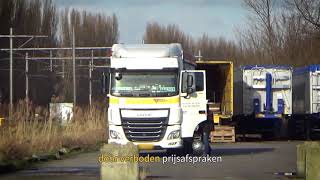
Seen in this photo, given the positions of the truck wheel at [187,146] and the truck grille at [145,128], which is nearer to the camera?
the truck grille at [145,128]

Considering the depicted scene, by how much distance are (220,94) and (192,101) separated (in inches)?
498

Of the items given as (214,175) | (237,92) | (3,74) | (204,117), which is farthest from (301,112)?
(3,74)

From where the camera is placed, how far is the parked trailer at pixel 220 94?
3269cm

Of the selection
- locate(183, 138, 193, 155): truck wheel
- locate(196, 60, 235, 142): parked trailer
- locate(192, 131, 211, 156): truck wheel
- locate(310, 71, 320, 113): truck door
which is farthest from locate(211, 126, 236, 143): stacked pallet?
locate(192, 131, 211, 156): truck wheel

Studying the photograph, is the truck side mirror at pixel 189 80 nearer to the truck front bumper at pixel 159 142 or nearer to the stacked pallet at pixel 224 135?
the truck front bumper at pixel 159 142

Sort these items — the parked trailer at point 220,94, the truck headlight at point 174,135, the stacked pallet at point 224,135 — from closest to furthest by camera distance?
the truck headlight at point 174,135 → the parked trailer at point 220,94 → the stacked pallet at point 224,135

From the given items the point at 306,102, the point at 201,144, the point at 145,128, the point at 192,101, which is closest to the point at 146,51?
the point at 192,101

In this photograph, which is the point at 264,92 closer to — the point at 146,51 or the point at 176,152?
the point at 176,152

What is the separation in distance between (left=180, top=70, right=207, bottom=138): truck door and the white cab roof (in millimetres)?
759

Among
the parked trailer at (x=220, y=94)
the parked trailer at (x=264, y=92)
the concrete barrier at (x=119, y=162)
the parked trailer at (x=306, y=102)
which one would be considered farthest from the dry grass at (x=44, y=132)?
the parked trailer at (x=306, y=102)

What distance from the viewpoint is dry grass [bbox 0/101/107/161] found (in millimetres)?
20203

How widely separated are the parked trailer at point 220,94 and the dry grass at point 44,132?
5419 mm

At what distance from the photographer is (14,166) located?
1805 cm

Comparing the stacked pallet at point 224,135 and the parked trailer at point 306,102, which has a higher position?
the parked trailer at point 306,102
